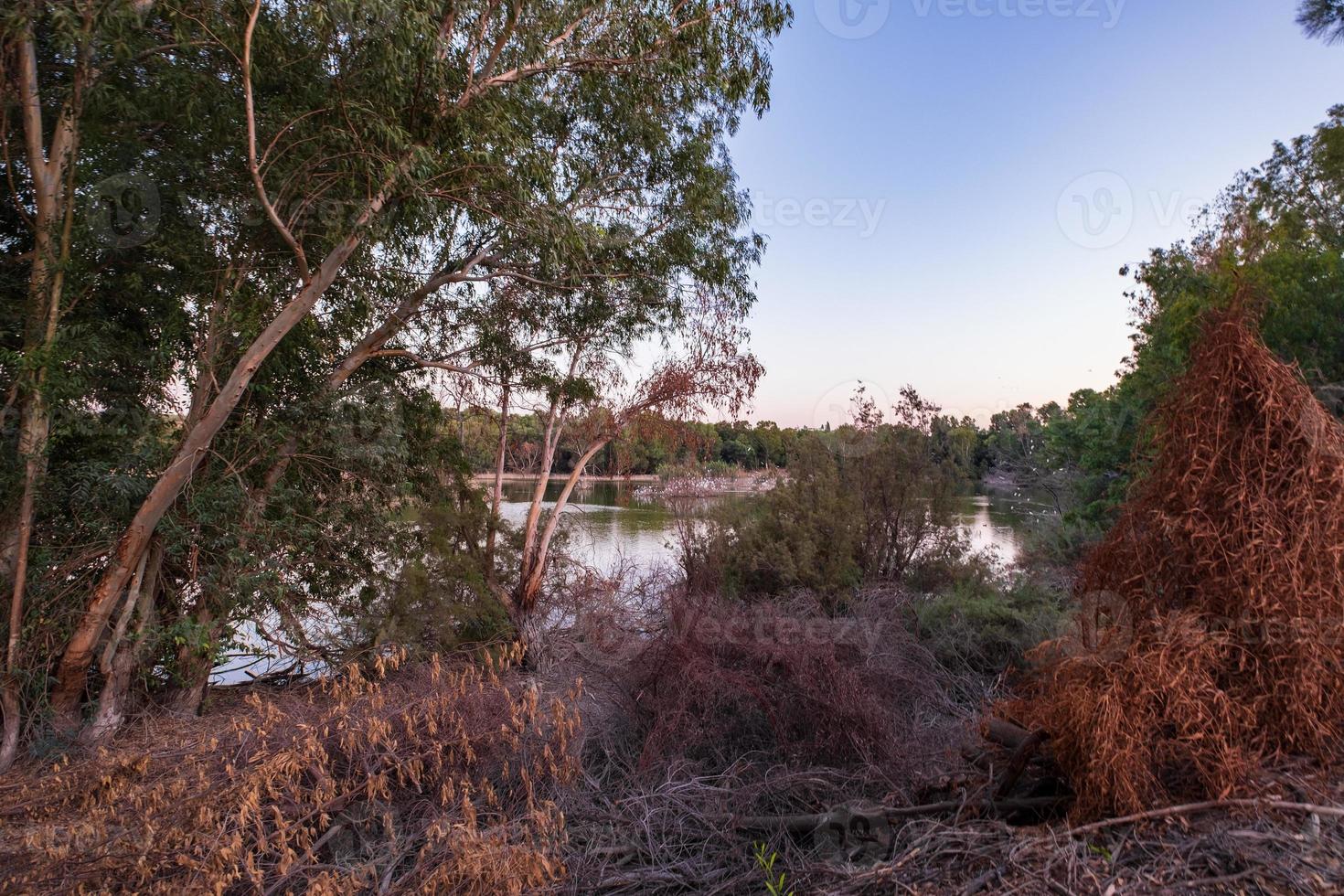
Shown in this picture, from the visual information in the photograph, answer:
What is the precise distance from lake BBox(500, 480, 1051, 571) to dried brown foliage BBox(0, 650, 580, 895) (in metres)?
6.17

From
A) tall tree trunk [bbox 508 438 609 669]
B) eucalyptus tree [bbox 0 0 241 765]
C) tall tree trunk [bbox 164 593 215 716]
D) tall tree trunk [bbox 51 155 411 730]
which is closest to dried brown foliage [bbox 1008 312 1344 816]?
tall tree trunk [bbox 51 155 411 730]

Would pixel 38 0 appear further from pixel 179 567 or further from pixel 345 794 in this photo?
pixel 345 794

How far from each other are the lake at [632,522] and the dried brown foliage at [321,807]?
20.2ft

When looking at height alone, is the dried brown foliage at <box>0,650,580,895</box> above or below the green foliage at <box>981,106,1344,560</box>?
below

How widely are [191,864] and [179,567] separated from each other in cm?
446

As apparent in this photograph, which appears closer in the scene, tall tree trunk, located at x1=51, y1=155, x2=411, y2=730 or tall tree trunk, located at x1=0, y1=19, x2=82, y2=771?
tall tree trunk, located at x1=0, y1=19, x2=82, y2=771

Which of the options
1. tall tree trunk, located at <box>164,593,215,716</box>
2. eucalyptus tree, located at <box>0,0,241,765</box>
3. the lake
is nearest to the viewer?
eucalyptus tree, located at <box>0,0,241,765</box>

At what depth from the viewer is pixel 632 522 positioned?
64.2 feet

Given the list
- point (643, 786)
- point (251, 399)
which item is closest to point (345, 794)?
point (643, 786)

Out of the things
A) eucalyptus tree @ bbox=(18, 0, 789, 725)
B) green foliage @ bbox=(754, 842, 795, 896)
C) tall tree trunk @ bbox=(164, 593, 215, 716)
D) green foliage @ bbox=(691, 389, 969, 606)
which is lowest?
tall tree trunk @ bbox=(164, 593, 215, 716)

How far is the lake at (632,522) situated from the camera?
1130cm

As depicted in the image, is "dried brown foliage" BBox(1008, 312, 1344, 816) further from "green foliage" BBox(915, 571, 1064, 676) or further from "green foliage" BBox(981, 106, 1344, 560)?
"green foliage" BBox(981, 106, 1344, 560)

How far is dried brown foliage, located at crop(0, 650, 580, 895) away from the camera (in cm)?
287

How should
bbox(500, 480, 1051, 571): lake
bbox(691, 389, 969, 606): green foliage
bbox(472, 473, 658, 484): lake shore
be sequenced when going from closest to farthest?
bbox(691, 389, 969, 606): green foliage → bbox(472, 473, 658, 484): lake shore → bbox(500, 480, 1051, 571): lake
